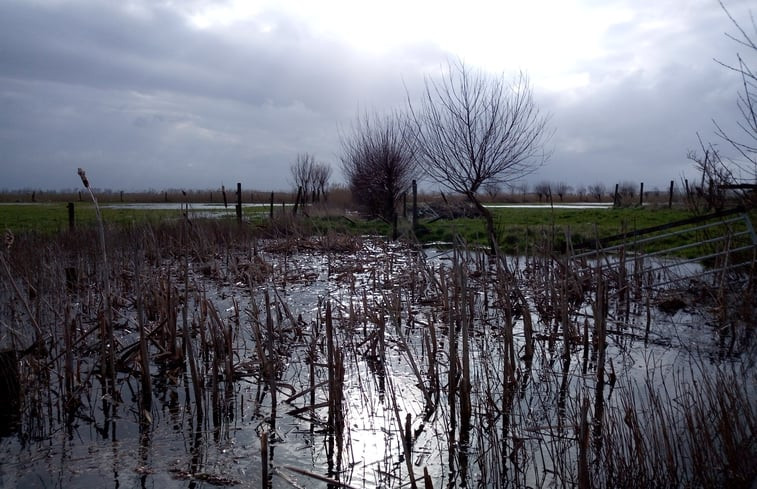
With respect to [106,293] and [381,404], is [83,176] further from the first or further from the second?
[381,404]

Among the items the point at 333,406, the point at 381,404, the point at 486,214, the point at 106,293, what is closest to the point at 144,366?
the point at 106,293

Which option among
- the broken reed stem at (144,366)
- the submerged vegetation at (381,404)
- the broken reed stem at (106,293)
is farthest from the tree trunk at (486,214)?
the broken reed stem at (106,293)

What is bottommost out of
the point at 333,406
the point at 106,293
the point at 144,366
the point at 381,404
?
the point at 381,404

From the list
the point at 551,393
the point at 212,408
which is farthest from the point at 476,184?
the point at 212,408

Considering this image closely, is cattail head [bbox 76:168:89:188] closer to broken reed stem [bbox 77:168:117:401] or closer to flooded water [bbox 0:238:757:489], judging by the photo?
broken reed stem [bbox 77:168:117:401]

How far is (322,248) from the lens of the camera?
48.0 feet

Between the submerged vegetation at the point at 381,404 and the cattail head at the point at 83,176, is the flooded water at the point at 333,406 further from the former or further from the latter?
the cattail head at the point at 83,176

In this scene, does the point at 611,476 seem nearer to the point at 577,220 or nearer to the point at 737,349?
the point at 737,349

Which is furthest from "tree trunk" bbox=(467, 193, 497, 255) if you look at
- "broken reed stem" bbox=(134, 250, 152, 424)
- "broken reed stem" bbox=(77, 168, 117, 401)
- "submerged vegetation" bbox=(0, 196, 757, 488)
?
"broken reed stem" bbox=(77, 168, 117, 401)

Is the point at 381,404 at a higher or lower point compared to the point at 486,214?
lower

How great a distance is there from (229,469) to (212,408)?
1.09 m

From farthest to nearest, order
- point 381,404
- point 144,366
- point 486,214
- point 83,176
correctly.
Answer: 1. point 486,214
2. point 381,404
3. point 144,366
4. point 83,176

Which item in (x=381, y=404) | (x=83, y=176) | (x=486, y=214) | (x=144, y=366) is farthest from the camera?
(x=486, y=214)

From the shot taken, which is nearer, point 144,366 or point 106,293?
point 106,293
